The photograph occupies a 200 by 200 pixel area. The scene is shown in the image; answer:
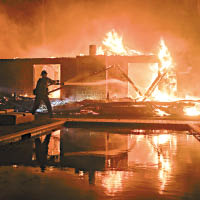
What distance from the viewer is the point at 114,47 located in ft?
93.6

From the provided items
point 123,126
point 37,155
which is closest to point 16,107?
point 123,126

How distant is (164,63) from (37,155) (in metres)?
19.1

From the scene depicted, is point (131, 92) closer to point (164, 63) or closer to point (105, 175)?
point (164, 63)

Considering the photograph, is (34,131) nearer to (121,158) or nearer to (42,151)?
(42,151)

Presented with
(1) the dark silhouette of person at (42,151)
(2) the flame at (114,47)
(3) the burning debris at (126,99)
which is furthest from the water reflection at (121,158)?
(2) the flame at (114,47)

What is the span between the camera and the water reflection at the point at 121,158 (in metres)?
4.72

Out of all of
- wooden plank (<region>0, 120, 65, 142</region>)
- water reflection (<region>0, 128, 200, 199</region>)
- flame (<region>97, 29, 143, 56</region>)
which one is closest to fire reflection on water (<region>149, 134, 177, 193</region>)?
water reflection (<region>0, 128, 200, 199</region>)

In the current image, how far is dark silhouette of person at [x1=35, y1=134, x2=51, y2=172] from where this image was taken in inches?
237

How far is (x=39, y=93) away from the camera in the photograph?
44.3 feet

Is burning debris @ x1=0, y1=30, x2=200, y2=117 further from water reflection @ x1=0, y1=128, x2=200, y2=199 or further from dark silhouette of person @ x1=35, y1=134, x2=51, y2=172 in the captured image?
dark silhouette of person @ x1=35, y1=134, x2=51, y2=172

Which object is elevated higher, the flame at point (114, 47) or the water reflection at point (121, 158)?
the flame at point (114, 47)

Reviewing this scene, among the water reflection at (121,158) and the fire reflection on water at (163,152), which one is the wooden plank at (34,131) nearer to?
the water reflection at (121,158)

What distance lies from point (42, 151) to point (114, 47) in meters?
22.2

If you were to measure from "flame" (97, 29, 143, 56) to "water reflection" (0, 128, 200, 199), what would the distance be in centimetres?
1756
